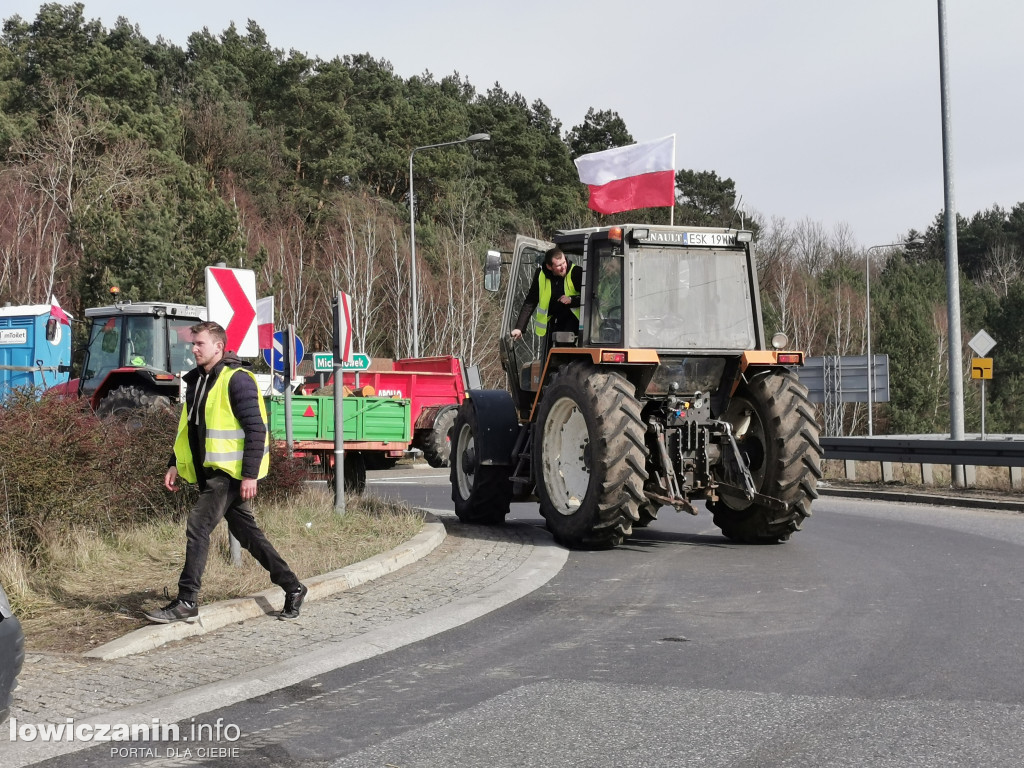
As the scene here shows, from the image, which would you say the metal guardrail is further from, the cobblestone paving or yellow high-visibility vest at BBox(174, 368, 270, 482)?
yellow high-visibility vest at BBox(174, 368, 270, 482)

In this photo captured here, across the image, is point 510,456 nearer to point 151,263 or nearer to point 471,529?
point 471,529

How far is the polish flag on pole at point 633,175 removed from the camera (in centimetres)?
1305

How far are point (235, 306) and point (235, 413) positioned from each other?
2395 mm

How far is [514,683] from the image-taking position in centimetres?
610

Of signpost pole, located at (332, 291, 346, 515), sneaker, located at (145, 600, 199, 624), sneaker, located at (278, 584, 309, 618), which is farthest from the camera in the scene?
signpost pole, located at (332, 291, 346, 515)

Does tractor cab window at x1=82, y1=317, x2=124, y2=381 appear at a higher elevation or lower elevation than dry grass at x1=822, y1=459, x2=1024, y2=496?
higher

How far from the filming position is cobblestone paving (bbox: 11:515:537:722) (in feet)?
19.0

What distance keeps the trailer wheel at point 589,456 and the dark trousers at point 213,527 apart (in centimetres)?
356

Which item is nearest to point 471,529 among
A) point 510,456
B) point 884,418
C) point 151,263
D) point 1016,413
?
point 510,456

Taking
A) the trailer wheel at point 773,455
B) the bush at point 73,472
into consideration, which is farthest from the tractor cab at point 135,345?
the trailer wheel at point 773,455

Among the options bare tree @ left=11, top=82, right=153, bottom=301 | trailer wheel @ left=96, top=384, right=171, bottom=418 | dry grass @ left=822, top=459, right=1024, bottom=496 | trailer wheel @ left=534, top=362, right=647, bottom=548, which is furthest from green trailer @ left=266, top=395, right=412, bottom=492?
bare tree @ left=11, top=82, right=153, bottom=301

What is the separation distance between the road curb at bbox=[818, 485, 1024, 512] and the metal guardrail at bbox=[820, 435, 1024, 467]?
57 cm

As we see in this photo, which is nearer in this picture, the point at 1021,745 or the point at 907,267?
the point at 1021,745

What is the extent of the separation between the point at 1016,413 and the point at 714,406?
197 feet
